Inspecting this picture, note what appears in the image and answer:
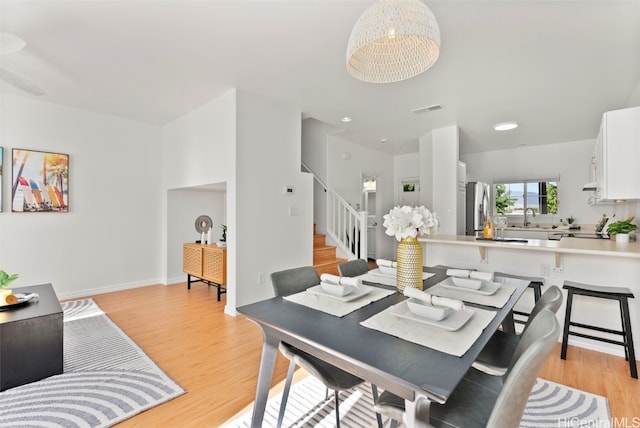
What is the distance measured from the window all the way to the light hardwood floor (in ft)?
14.4

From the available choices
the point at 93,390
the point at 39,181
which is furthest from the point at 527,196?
the point at 39,181

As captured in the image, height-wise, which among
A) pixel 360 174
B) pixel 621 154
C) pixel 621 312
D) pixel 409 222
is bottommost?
pixel 621 312

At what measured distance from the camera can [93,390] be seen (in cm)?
204

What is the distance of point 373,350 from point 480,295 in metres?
0.95

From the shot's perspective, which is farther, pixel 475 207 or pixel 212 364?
pixel 475 207

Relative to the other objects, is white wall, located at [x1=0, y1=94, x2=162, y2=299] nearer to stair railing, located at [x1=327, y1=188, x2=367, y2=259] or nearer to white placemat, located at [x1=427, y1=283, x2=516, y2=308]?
stair railing, located at [x1=327, y1=188, x2=367, y2=259]

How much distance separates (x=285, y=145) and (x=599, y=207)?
19.9 ft

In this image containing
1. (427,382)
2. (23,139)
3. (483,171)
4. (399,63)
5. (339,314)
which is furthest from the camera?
(483,171)

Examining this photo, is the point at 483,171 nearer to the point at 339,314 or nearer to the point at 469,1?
the point at 469,1

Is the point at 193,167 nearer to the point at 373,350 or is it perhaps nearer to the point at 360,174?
the point at 360,174

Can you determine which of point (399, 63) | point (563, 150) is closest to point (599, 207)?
point (563, 150)

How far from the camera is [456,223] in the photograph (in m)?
4.85

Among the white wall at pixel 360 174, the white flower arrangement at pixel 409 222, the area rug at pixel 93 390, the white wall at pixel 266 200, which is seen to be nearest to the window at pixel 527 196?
the white wall at pixel 360 174

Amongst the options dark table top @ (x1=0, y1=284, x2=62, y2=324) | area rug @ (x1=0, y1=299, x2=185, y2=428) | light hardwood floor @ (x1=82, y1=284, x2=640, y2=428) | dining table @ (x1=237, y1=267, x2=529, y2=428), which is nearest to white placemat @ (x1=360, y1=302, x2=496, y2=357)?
dining table @ (x1=237, y1=267, x2=529, y2=428)
